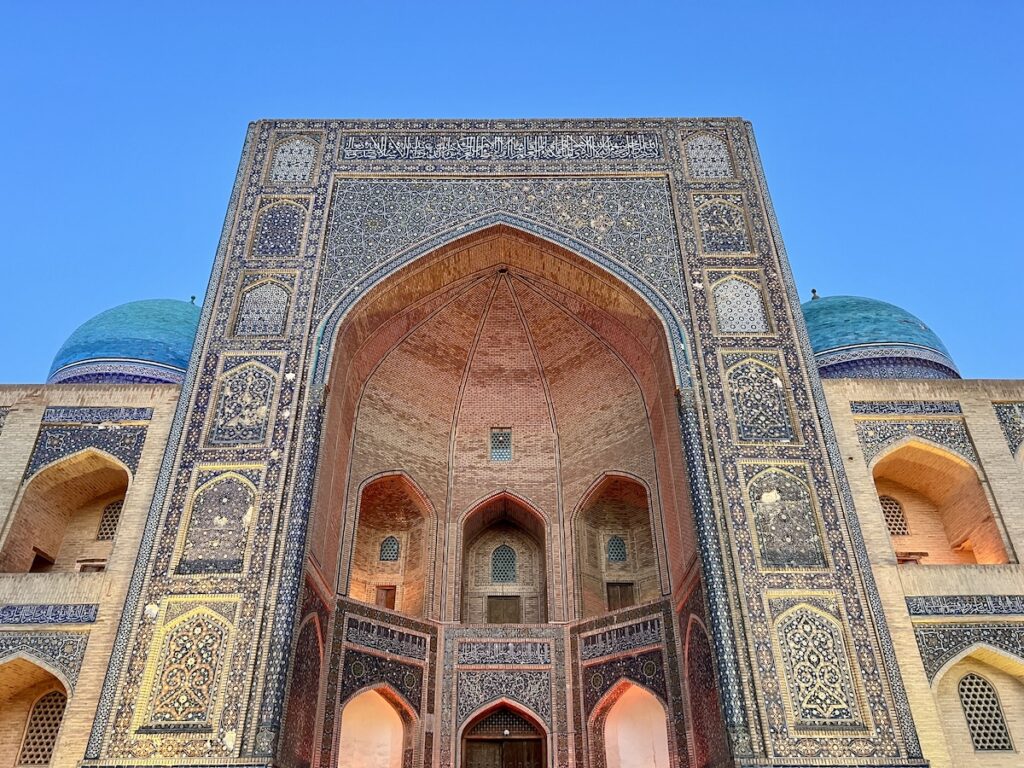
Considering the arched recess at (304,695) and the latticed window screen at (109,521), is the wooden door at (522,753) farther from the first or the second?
the latticed window screen at (109,521)

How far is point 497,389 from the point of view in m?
10.4

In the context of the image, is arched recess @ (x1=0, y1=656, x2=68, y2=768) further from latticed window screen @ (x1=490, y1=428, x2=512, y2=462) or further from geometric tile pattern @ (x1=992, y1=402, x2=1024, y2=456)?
geometric tile pattern @ (x1=992, y1=402, x2=1024, y2=456)

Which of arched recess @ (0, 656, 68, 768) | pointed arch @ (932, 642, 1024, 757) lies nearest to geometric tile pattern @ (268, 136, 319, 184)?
arched recess @ (0, 656, 68, 768)

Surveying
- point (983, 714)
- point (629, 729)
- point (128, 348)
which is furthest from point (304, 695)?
point (128, 348)

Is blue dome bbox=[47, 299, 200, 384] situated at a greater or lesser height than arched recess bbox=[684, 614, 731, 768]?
greater

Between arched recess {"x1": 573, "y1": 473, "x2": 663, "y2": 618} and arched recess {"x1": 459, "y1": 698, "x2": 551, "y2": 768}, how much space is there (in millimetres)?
1206

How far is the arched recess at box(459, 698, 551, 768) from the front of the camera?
8.50m

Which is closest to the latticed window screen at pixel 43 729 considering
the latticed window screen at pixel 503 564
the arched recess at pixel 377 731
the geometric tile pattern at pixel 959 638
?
the arched recess at pixel 377 731

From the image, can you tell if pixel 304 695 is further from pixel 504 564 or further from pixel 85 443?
pixel 504 564

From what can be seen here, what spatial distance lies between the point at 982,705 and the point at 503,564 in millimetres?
4923

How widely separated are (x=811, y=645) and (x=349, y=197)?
6372mm

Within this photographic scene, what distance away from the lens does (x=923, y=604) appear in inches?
275

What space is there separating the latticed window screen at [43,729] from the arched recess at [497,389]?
251 cm

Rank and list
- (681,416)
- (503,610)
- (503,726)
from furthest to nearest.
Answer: (503,610), (503,726), (681,416)
